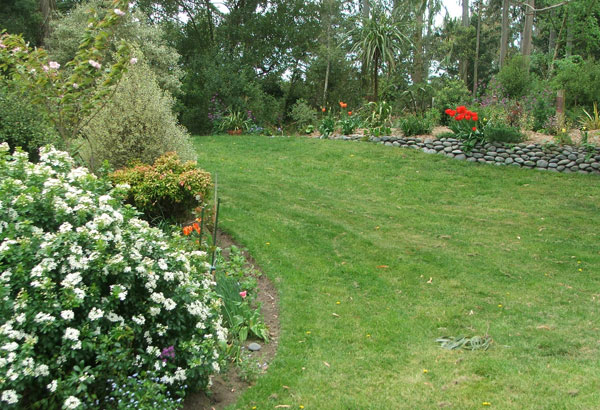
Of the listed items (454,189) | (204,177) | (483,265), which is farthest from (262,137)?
(483,265)

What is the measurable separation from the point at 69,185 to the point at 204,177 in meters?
2.76

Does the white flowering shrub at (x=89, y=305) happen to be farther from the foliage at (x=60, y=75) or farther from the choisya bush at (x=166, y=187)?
the foliage at (x=60, y=75)

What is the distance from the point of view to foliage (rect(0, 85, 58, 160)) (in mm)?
6016

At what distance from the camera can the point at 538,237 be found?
6.83 metres

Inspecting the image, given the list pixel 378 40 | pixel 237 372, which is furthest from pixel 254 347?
pixel 378 40

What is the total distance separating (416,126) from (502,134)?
7.07ft

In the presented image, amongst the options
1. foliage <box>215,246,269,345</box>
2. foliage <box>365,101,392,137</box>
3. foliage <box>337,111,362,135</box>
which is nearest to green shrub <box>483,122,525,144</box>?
foliage <box>365,101,392,137</box>

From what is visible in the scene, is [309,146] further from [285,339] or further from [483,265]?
[285,339]

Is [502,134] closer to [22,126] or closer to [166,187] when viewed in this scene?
[166,187]

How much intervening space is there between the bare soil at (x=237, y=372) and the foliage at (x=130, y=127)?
2425 mm

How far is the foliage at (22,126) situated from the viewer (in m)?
6.02

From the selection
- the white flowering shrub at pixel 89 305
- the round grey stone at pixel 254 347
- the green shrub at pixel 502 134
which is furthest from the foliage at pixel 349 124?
the white flowering shrub at pixel 89 305

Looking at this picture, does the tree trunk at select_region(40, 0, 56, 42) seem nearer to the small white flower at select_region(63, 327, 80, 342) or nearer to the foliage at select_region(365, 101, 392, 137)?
the foliage at select_region(365, 101, 392, 137)

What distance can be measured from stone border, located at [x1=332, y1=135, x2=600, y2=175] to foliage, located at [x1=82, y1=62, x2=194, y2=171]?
22.0 feet
